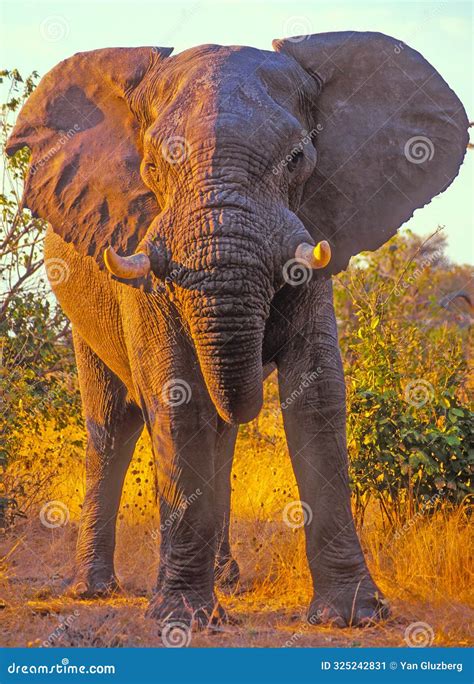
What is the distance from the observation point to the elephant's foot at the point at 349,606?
641cm

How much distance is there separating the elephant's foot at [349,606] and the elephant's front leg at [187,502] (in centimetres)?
55

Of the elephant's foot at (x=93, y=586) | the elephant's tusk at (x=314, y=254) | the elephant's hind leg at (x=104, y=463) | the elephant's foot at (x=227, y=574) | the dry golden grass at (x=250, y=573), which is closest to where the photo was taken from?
the elephant's tusk at (x=314, y=254)

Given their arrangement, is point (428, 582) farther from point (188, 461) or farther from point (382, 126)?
point (382, 126)

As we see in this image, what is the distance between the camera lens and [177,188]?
19.5ft

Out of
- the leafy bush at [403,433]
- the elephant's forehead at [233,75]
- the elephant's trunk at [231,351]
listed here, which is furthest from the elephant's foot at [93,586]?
the elephant's forehead at [233,75]

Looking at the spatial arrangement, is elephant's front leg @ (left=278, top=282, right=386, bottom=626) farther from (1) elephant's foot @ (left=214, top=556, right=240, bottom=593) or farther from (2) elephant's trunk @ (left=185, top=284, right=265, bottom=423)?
(1) elephant's foot @ (left=214, top=556, right=240, bottom=593)

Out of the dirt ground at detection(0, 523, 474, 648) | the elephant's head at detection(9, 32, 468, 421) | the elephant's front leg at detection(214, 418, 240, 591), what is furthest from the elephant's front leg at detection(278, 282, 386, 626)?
the elephant's front leg at detection(214, 418, 240, 591)

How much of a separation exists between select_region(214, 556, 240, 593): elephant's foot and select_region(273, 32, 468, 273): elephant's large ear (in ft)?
7.44

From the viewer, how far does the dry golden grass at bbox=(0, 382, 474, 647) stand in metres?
6.29

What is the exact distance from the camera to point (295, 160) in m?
6.15

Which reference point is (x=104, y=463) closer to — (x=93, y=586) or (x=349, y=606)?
(x=93, y=586)

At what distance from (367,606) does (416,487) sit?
5.95 ft

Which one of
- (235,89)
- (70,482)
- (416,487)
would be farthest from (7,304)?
(235,89)

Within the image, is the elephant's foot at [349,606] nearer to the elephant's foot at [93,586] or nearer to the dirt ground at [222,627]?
the dirt ground at [222,627]
